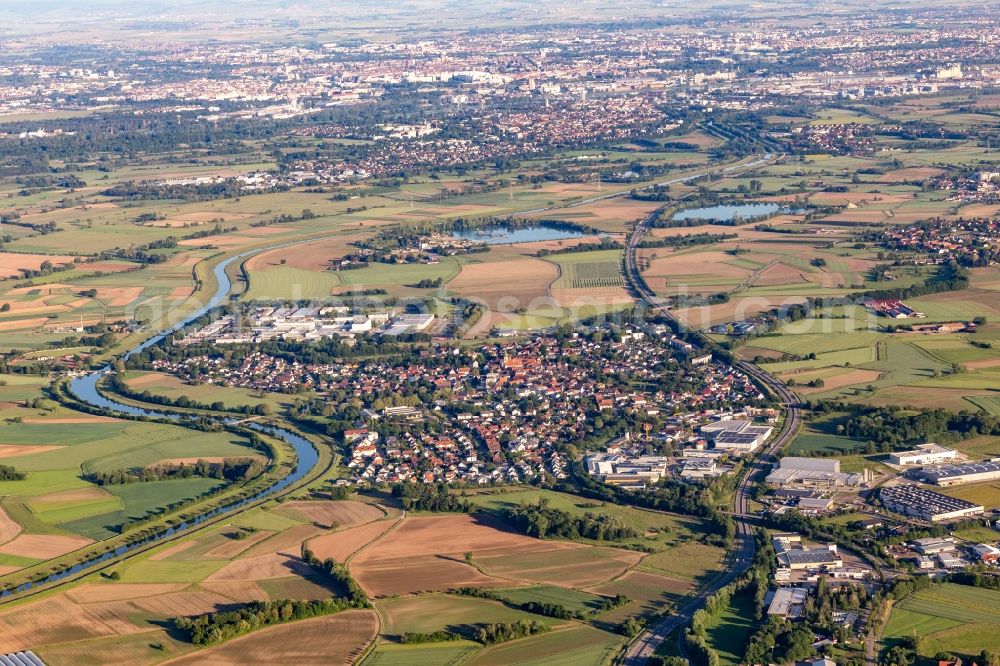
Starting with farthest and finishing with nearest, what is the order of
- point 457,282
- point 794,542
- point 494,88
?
point 494,88
point 457,282
point 794,542

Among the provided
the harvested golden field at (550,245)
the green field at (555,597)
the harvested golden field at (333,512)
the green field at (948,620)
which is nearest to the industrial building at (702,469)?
the green field at (555,597)

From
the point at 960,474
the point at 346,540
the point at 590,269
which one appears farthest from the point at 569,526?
the point at 590,269

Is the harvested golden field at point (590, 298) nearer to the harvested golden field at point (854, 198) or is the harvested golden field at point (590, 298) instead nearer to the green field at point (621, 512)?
the green field at point (621, 512)

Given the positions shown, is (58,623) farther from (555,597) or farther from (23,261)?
(23,261)

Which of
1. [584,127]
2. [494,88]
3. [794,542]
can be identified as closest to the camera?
[794,542]

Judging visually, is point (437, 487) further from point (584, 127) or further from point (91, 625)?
point (584, 127)

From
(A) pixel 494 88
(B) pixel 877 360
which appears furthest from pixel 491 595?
(A) pixel 494 88

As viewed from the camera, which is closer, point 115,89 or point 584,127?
point 584,127
